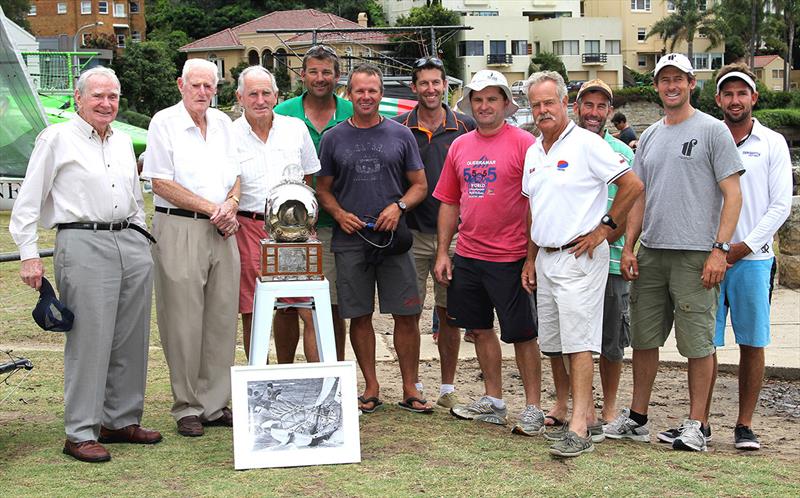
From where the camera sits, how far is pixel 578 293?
6062 millimetres

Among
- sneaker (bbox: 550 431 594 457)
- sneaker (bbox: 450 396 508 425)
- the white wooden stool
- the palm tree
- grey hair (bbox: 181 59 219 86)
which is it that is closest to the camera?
sneaker (bbox: 550 431 594 457)

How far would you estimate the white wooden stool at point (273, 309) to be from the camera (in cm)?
597

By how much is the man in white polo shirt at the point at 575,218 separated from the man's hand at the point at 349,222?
1079 millimetres

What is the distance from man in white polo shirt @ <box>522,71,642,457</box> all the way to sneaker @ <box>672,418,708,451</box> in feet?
1.61

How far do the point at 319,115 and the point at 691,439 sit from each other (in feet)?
9.93

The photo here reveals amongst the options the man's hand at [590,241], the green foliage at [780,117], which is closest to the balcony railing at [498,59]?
the green foliage at [780,117]

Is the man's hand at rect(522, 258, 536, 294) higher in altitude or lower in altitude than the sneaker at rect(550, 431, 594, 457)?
higher

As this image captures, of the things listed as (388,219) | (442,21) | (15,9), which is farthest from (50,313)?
(442,21)

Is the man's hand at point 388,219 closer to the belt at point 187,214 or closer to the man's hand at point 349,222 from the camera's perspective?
the man's hand at point 349,222

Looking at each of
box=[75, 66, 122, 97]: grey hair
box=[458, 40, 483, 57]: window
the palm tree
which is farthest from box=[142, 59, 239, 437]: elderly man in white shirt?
the palm tree

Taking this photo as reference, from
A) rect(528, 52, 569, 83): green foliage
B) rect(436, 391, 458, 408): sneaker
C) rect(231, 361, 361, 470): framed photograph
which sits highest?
rect(528, 52, 569, 83): green foliage

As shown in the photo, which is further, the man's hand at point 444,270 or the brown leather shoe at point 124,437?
the man's hand at point 444,270

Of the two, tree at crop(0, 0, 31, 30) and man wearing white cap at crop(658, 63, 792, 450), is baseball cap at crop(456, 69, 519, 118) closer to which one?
man wearing white cap at crop(658, 63, 792, 450)

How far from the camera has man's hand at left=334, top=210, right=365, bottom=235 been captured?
6.69m
